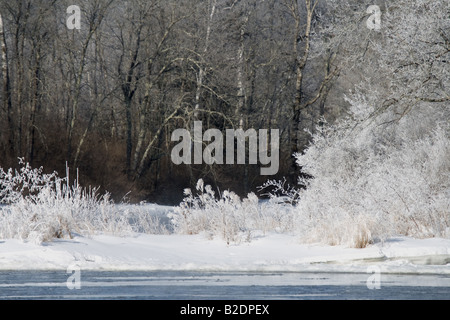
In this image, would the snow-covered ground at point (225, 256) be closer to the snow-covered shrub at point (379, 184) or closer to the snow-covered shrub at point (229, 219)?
the snow-covered shrub at point (379, 184)

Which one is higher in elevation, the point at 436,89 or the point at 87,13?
the point at 87,13

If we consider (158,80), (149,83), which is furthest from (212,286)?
(158,80)

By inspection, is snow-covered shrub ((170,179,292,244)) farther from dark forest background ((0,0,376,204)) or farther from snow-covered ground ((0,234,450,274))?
dark forest background ((0,0,376,204))

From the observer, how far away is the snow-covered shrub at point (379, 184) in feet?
39.3

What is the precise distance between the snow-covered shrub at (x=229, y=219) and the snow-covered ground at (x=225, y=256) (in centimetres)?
75

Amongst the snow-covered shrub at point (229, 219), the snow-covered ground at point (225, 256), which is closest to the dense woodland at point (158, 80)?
the snow-covered shrub at point (229, 219)

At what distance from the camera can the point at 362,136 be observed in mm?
18953

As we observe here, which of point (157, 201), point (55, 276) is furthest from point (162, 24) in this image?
point (55, 276)

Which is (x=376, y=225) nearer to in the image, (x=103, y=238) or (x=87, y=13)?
(x=103, y=238)

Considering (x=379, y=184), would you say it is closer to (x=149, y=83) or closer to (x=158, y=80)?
(x=149, y=83)

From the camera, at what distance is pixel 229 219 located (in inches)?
504

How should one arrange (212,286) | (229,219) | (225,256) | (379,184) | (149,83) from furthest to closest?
(149,83)
(379,184)
(229,219)
(225,256)
(212,286)

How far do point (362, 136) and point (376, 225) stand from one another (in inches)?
295

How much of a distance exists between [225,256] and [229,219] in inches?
62.9
